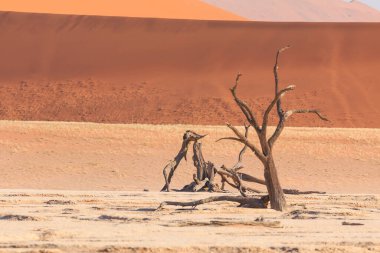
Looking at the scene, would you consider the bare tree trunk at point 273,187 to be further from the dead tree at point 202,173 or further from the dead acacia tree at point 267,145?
the dead tree at point 202,173

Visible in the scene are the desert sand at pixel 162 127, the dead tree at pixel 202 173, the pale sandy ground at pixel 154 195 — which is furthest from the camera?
the dead tree at pixel 202 173

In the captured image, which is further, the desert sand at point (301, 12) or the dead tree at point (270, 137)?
the desert sand at point (301, 12)

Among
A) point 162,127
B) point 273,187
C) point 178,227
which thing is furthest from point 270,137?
point 162,127

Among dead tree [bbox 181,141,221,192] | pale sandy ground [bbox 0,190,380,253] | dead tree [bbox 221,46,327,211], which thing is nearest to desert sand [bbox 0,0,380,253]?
pale sandy ground [bbox 0,190,380,253]

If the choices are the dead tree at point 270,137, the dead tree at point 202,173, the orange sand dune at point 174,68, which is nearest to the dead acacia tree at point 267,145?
the dead tree at point 270,137

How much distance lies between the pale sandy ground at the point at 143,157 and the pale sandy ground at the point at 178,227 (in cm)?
788

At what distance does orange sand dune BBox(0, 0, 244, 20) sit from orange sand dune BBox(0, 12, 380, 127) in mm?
16582

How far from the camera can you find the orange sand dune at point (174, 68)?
47969mm

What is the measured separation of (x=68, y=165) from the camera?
2803 cm

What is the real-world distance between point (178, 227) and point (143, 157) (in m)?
16.4

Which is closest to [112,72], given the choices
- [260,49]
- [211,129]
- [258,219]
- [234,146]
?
[260,49]

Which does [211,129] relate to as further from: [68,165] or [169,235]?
[169,235]

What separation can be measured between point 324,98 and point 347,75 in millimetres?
4629

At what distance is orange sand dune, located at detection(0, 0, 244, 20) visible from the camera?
264 ft
